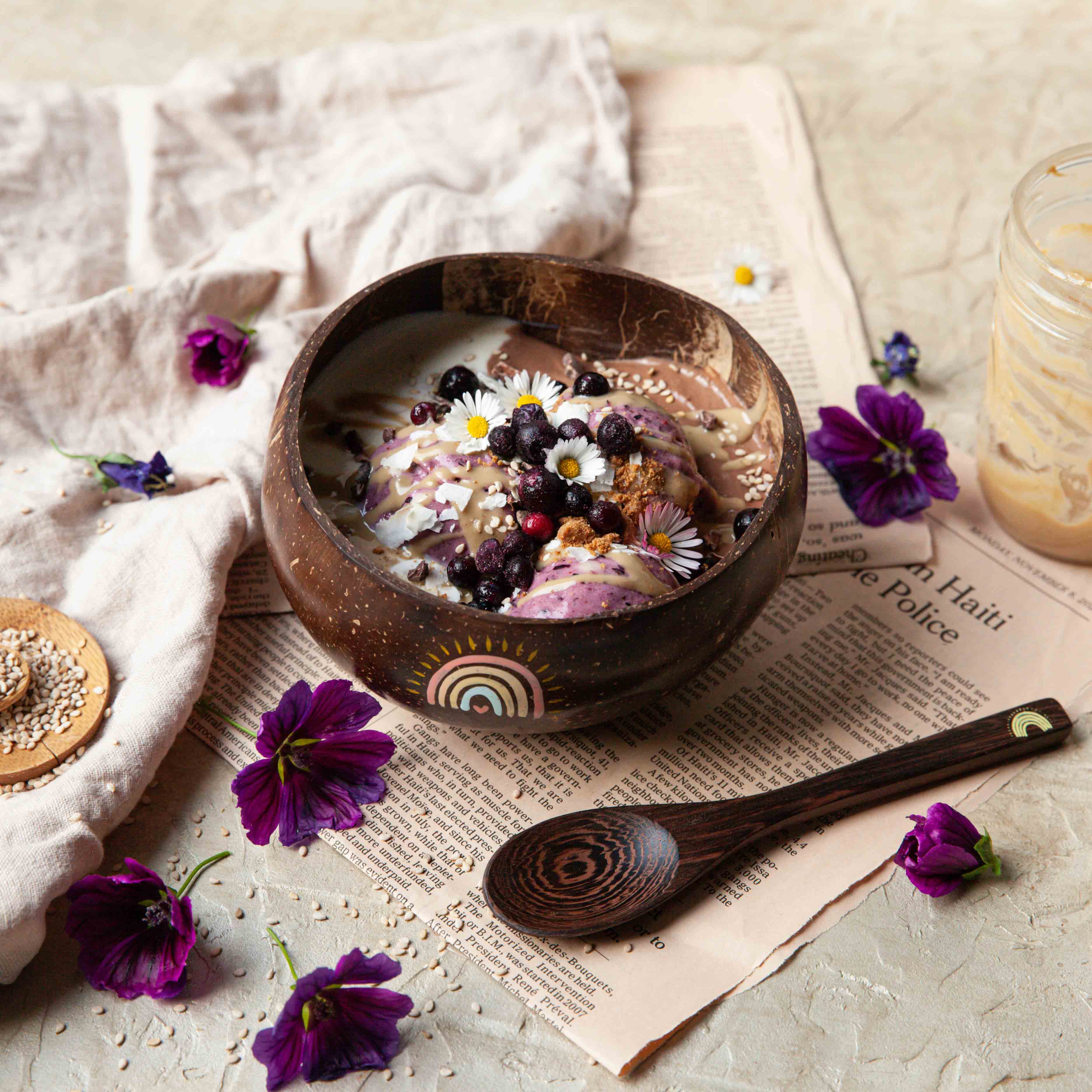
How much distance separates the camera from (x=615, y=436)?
102 cm

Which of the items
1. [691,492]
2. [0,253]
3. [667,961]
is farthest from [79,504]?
[667,961]

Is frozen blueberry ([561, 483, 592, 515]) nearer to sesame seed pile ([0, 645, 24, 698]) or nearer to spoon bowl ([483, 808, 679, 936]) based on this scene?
spoon bowl ([483, 808, 679, 936])

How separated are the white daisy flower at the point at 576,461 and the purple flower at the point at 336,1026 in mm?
419

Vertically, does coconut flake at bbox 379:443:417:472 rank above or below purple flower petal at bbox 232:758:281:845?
above

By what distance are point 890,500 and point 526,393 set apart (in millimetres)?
442

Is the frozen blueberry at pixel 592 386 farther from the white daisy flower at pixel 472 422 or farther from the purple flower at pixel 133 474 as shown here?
the purple flower at pixel 133 474

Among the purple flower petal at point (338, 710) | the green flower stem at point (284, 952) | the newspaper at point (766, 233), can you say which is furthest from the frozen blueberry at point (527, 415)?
the green flower stem at point (284, 952)

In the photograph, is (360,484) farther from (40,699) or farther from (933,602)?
(933,602)

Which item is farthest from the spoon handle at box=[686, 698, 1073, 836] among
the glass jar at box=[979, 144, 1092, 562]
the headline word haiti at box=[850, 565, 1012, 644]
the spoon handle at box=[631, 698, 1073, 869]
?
the glass jar at box=[979, 144, 1092, 562]

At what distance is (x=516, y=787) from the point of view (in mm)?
1090

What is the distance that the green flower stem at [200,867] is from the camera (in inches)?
40.0

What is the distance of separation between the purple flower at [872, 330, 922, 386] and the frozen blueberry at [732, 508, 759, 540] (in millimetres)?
444

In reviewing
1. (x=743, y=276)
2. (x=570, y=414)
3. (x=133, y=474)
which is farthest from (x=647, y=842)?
(x=743, y=276)

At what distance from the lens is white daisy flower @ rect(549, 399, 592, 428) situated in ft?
3.46
